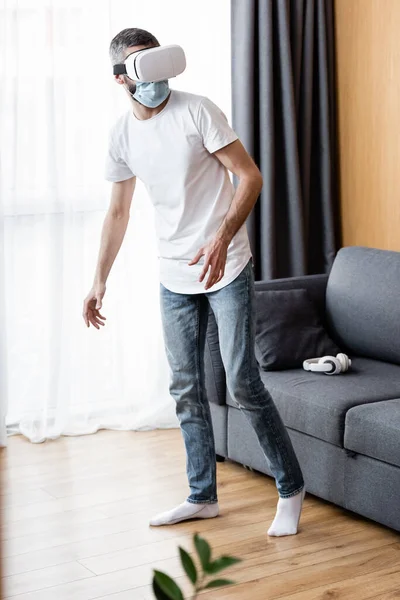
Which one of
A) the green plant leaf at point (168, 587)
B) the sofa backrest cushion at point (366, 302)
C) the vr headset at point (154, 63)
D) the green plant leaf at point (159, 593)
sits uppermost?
the vr headset at point (154, 63)

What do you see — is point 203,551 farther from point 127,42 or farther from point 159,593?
point 127,42

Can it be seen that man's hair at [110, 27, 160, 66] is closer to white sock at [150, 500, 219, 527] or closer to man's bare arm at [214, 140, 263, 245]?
man's bare arm at [214, 140, 263, 245]

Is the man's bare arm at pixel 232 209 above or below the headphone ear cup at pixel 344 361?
above

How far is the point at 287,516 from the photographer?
2.67 metres

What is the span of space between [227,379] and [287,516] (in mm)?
463

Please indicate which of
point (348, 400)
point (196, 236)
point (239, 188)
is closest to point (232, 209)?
point (239, 188)

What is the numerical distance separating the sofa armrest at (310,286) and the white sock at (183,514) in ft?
3.30

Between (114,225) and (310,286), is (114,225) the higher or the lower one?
the higher one

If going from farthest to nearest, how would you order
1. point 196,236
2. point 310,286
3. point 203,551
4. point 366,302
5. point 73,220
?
1. point 73,220
2. point 310,286
3. point 366,302
4. point 196,236
5. point 203,551

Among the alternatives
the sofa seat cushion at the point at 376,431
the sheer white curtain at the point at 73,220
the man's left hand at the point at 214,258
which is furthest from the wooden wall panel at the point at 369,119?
the man's left hand at the point at 214,258

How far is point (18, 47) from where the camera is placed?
365 cm

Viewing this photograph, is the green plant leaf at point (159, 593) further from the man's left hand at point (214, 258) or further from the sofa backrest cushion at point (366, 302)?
the sofa backrest cushion at point (366, 302)

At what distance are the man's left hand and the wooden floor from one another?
73 cm

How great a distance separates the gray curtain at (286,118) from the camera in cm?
393
